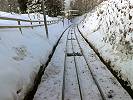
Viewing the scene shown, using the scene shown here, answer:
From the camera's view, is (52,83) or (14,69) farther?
(52,83)

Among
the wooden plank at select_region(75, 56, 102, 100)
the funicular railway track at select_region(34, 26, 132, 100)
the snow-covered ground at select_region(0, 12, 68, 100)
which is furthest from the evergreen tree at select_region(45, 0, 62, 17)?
the snow-covered ground at select_region(0, 12, 68, 100)

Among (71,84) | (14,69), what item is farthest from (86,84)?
(14,69)

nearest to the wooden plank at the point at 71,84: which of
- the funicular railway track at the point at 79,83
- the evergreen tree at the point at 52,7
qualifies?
the funicular railway track at the point at 79,83

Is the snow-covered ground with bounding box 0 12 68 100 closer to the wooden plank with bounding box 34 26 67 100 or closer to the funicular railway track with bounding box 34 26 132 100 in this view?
the wooden plank with bounding box 34 26 67 100

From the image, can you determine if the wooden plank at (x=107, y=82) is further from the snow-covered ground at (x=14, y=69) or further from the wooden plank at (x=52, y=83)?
the snow-covered ground at (x=14, y=69)

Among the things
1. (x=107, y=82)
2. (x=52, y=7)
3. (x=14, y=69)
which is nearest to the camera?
(x=14, y=69)

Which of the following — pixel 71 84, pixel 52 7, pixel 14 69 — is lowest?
pixel 71 84

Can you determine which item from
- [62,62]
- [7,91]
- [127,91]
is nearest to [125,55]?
[127,91]

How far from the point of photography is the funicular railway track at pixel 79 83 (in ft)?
26.2

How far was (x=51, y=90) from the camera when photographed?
28.1 feet

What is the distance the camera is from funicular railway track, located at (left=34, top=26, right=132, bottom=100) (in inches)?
314

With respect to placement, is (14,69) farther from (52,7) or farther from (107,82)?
(52,7)

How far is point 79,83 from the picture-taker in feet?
30.3

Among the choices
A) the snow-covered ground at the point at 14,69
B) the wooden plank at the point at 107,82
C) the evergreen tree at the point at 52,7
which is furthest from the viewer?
the evergreen tree at the point at 52,7
